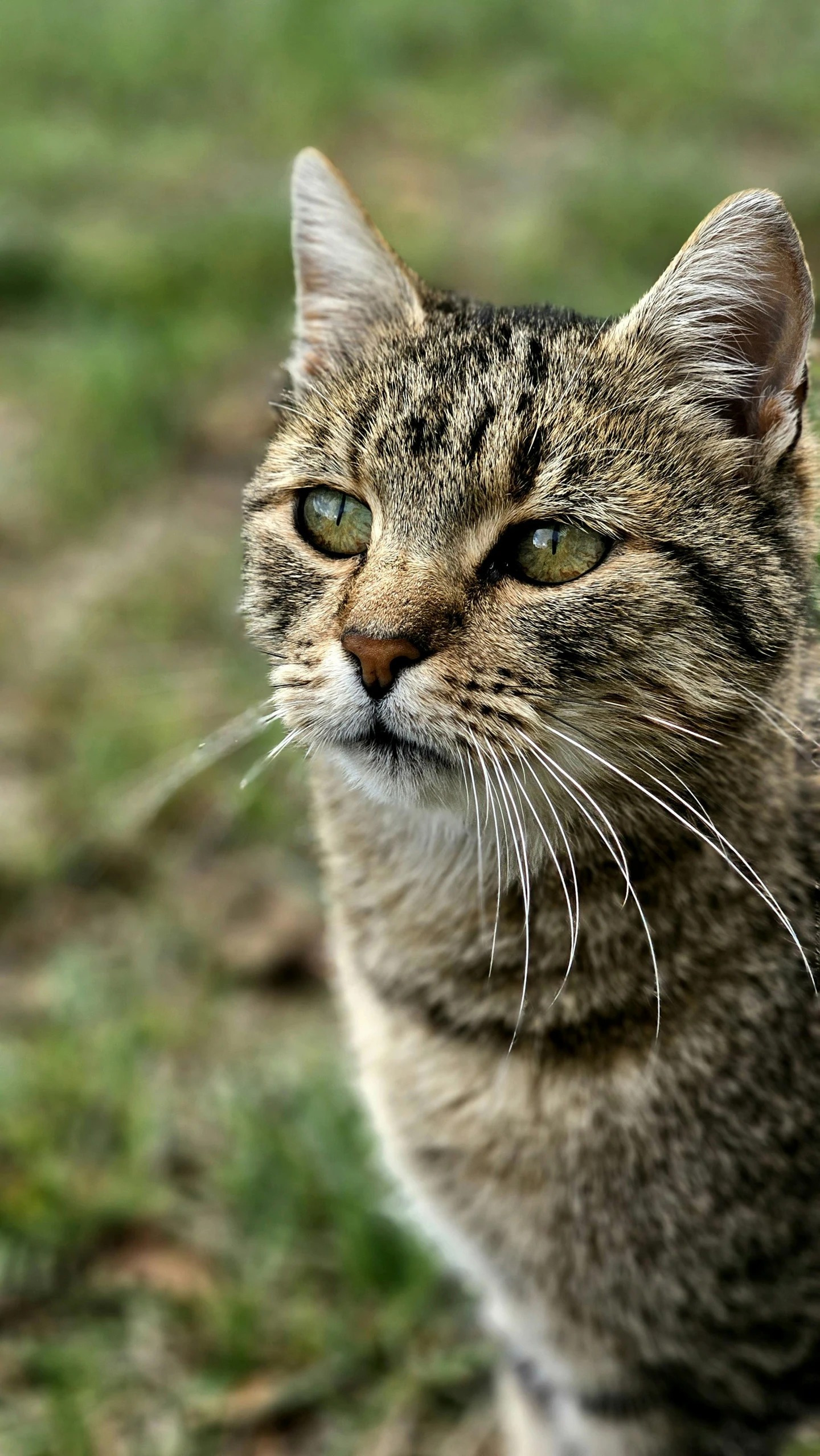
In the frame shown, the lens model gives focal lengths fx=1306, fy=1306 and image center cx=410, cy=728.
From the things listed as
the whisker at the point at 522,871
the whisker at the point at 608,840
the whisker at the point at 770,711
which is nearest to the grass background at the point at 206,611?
the whisker at the point at 522,871

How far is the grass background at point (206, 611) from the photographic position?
240 cm

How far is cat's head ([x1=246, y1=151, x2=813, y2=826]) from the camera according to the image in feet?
5.10

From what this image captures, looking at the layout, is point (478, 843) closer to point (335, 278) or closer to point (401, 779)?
point (401, 779)

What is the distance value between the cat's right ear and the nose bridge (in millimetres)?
466

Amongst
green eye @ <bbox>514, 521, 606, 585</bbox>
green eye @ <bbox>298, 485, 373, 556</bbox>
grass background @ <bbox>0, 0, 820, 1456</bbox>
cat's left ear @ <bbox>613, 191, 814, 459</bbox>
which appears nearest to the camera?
cat's left ear @ <bbox>613, 191, 814, 459</bbox>

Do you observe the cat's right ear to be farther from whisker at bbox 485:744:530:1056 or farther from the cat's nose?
whisker at bbox 485:744:530:1056

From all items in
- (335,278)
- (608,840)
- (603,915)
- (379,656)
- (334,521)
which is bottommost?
(603,915)

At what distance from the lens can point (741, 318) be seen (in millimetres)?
1634

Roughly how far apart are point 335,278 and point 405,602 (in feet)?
2.12

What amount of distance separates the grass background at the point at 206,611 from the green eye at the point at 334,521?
56 centimetres

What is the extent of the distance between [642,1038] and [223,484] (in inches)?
124

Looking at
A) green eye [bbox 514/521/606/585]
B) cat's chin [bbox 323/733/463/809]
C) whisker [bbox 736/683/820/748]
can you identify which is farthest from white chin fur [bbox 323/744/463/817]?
whisker [bbox 736/683/820/748]

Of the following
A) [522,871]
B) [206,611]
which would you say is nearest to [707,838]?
[522,871]

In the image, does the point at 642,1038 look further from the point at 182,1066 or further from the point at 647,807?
the point at 182,1066
